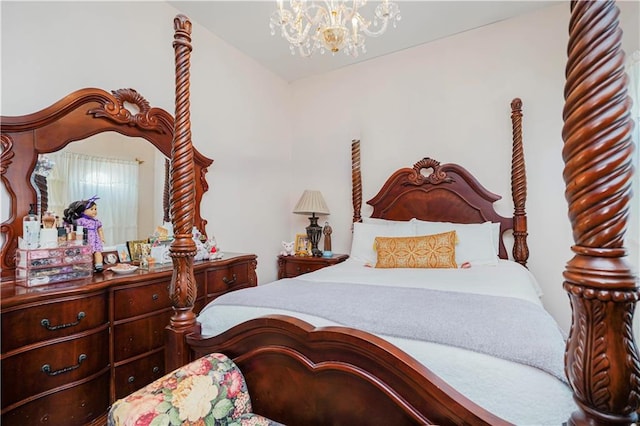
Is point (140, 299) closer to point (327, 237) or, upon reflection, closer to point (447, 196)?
point (327, 237)

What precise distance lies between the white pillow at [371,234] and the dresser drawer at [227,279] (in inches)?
38.1

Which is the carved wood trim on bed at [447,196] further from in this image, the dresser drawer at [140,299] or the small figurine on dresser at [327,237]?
the dresser drawer at [140,299]

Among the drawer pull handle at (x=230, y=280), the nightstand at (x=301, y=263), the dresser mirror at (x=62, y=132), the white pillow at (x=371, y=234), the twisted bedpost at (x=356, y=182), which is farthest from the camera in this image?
the twisted bedpost at (x=356, y=182)

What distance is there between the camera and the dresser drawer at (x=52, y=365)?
4.60ft

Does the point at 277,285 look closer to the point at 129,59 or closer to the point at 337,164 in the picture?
the point at 129,59

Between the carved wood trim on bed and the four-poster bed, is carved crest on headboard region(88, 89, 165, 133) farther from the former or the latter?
the carved wood trim on bed

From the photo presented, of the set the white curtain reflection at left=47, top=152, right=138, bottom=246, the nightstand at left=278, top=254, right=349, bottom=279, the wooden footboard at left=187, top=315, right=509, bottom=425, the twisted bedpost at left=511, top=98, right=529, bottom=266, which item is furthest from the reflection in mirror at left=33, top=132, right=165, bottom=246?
the twisted bedpost at left=511, top=98, right=529, bottom=266

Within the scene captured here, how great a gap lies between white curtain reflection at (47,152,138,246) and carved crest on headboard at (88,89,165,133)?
279 millimetres

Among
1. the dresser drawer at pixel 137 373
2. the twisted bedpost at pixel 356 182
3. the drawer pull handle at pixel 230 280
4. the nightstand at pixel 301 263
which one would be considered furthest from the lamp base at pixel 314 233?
the dresser drawer at pixel 137 373

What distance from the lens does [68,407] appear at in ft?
5.16

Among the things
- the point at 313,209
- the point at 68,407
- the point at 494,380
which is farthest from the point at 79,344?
the point at 313,209

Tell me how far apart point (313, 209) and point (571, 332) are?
2.86 metres

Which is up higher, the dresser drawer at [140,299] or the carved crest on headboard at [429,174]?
the carved crest on headboard at [429,174]

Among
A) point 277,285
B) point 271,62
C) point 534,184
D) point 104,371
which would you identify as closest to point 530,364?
point 277,285
